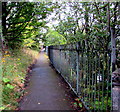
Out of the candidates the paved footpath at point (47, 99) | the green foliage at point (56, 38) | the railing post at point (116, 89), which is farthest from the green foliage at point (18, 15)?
the railing post at point (116, 89)

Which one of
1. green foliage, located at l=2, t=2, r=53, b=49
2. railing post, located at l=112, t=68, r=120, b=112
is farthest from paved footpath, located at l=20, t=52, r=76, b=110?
green foliage, located at l=2, t=2, r=53, b=49

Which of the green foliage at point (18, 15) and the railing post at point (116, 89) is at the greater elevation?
the green foliage at point (18, 15)

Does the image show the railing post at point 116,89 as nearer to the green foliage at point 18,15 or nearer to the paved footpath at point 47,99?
the paved footpath at point 47,99

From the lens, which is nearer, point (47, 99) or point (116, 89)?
point (116, 89)

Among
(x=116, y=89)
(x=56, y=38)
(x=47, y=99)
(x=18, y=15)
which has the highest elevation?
(x=18, y=15)

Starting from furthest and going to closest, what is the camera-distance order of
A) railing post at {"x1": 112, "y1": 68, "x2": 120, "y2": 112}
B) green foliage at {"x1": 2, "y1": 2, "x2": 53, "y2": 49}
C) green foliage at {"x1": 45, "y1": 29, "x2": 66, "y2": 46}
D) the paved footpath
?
green foliage at {"x1": 45, "y1": 29, "x2": 66, "y2": 46} < green foliage at {"x1": 2, "y1": 2, "x2": 53, "y2": 49} < the paved footpath < railing post at {"x1": 112, "y1": 68, "x2": 120, "y2": 112}

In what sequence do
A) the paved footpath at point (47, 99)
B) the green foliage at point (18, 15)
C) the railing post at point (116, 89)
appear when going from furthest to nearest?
1. the green foliage at point (18, 15)
2. the paved footpath at point (47, 99)
3. the railing post at point (116, 89)

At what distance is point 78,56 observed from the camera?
3371mm

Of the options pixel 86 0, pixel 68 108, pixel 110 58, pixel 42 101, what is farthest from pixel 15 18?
pixel 110 58

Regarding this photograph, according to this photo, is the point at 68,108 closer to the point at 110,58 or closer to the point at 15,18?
the point at 110,58

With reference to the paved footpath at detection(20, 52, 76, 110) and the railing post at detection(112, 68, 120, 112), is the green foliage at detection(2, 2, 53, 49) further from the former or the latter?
the railing post at detection(112, 68, 120, 112)

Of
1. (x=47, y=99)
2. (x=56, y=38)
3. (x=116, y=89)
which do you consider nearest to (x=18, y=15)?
(x=47, y=99)

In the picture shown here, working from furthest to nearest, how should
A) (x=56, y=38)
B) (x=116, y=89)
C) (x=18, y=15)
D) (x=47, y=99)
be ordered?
1. (x=56, y=38)
2. (x=18, y=15)
3. (x=47, y=99)
4. (x=116, y=89)

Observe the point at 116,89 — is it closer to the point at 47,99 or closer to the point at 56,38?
the point at 47,99
